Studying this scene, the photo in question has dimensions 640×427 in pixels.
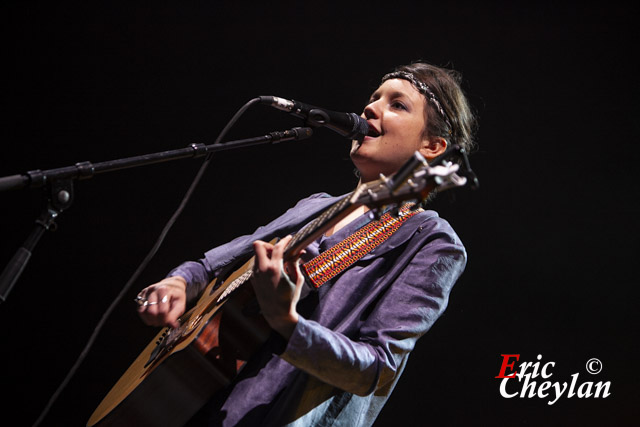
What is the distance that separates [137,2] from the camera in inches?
97.1

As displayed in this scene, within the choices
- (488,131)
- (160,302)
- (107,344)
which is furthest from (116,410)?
(488,131)

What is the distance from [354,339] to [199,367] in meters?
0.45

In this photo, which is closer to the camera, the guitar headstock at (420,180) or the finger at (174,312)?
the guitar headstock at (420,180)

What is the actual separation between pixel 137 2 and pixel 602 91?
2.42 metres

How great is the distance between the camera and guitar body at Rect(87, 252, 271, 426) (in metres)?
1.33

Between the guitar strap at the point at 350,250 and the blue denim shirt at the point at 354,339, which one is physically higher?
the guitar strap at the point at 350,250

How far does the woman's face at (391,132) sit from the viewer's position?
175cm

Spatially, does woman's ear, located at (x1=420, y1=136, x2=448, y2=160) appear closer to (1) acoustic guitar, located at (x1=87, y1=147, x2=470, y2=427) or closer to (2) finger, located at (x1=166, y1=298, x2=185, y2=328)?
(1) acoustic guitar, located at (x1=87, y1=147, x2=470, y2=427)

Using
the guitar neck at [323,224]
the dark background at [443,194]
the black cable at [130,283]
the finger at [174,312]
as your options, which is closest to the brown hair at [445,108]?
the dark background at [443,194]

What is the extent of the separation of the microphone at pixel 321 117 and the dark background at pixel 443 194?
1054 mm

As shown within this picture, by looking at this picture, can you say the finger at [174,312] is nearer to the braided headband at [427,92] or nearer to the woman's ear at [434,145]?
the woman's ear at [434,145]

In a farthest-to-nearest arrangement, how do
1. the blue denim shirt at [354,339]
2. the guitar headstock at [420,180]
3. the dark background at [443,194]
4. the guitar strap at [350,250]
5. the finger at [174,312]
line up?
the dark background at [443,194] → the finger at [174,312] → the guitar strap at [350,250] → the blue denim shirt at [354,339] → the guitar headstock at [420,180]

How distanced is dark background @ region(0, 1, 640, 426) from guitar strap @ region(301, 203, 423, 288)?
1.06 metres

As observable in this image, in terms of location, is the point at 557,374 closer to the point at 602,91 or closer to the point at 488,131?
the point at 488,131
